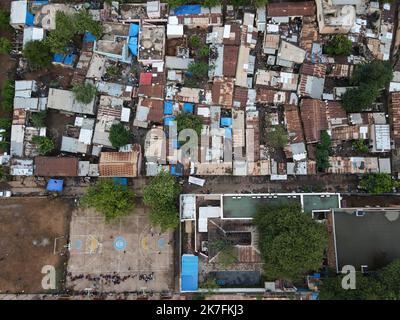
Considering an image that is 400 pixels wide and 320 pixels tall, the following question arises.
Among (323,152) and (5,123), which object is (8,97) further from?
(323,152)

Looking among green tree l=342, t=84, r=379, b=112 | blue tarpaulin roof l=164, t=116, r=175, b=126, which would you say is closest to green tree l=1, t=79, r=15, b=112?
blue tarpaulin roof l=164, t=116, r=175, b=126

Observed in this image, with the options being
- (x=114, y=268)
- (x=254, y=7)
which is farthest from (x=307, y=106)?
(x=114, y=268)

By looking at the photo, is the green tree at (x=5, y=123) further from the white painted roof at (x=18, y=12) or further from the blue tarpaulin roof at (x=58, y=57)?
the white painted roof at (x=18, y=12)

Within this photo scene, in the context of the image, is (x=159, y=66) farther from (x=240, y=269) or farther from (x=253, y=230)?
(x=240, y=269)

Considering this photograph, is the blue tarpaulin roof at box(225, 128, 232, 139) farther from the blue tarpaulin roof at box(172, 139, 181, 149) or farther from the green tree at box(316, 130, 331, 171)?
the green tree at box(316, 130, 331, 171)

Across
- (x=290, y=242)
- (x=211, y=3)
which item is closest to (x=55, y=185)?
(x=290, y=242)

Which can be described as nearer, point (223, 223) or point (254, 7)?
point (223, 223)
